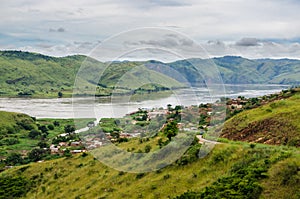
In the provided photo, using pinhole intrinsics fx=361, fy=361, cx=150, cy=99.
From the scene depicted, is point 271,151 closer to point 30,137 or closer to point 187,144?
point 187,144

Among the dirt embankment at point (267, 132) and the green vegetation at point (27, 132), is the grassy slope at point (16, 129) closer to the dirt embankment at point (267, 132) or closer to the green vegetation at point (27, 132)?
the green vegetation at point (27, 132)

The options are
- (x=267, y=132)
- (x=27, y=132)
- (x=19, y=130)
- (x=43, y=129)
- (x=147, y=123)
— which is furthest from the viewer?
(x=19, y=130)

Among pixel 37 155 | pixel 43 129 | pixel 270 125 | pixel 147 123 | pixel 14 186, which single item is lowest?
pixel 37 155

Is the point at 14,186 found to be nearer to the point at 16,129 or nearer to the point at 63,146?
the point at 63,146

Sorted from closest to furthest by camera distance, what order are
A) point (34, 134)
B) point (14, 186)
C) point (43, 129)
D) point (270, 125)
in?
1. point (270, 125)
2. point (14, 186)
3. point (34, 134)
4. point (43, 129)

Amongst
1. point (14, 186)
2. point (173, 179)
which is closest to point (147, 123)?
point (173, 179)

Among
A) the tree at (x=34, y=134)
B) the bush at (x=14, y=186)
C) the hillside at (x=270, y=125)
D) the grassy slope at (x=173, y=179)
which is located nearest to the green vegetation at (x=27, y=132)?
the tree at (x=34, y=134)
